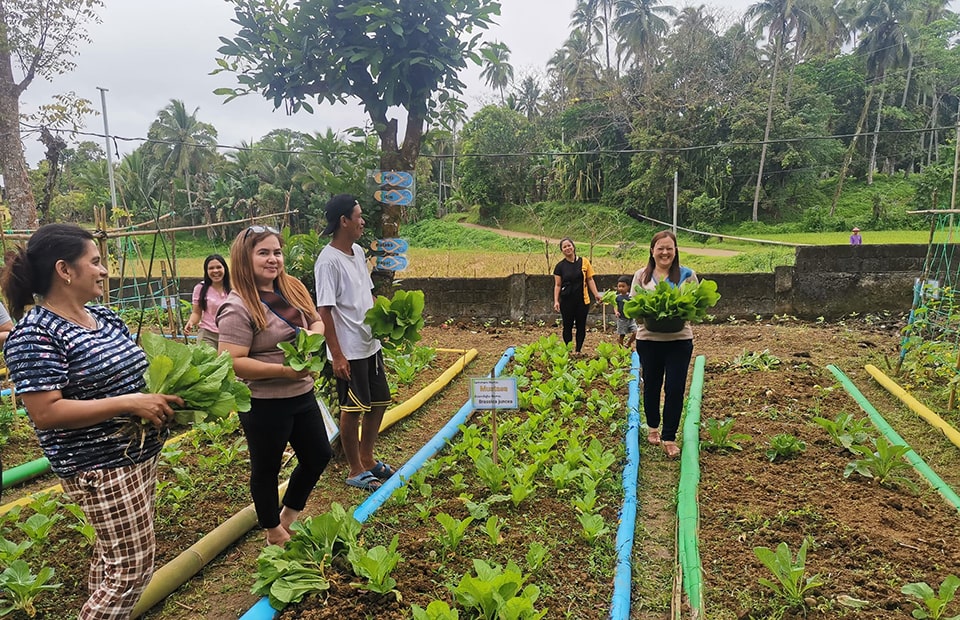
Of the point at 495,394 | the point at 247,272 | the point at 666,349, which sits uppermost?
the point at 247,272

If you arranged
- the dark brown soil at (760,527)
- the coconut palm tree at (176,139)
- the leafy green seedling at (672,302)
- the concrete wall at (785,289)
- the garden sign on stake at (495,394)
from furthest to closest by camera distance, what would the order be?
the coconut palm tree at (176,139) → the concrete wall at (785,289) → the leafy green seedling at (672,302) → the garden sign on stake at (495,394) → the dark brown soil at (760,527)

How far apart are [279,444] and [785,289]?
9.26 meters

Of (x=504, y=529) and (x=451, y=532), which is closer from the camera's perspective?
(x=451, y=532)

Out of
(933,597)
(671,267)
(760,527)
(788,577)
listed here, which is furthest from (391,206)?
(933,597)

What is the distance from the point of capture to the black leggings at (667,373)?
4004 mm

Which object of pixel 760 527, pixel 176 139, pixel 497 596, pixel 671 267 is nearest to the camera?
pixel 497 596

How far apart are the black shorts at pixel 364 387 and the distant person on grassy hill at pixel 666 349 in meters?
1.88

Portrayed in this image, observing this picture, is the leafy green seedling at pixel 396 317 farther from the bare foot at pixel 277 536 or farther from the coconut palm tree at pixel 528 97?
the coconut palm tree at pixel 528 97

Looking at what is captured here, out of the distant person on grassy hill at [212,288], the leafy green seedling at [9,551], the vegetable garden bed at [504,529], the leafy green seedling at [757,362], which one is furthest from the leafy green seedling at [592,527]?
the leafy green seedling at [757,362]

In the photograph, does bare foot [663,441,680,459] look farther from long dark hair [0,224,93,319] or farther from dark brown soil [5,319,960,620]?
long dark hair [0,224,93,319]

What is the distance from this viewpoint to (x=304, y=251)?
15.3 feet

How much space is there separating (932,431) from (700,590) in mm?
3378

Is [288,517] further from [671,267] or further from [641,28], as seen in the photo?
[641,28]

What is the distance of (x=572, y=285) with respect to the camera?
670 cm
